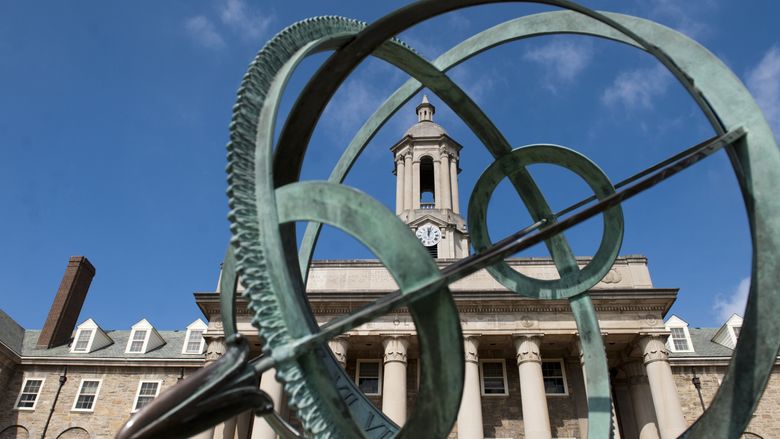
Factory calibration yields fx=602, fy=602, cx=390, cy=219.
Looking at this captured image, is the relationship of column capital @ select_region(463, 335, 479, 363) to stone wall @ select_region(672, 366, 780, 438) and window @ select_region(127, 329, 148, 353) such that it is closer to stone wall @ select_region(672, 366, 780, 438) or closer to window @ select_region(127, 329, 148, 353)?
stone wall @ select_region(672, 366, 780, 438)

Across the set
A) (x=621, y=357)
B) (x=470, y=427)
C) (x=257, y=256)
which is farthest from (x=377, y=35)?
(x=621, y=357)

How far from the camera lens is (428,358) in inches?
197

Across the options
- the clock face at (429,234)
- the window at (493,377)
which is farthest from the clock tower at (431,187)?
the window at (493,377)

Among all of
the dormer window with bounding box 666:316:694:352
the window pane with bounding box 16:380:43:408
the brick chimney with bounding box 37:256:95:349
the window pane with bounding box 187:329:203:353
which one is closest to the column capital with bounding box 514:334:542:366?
the dormer window with bounding box 666:316:694:352

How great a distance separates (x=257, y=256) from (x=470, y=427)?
21689mm

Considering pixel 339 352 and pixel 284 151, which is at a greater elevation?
pixel 339 352

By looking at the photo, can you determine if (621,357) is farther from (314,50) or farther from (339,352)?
(314,50)

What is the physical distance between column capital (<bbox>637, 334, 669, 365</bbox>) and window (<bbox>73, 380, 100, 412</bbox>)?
30370mm

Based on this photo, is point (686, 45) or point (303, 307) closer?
point (303, 307)

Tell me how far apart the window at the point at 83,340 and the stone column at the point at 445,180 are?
24.7 meters

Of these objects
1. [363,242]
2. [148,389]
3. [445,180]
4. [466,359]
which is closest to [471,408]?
[466,359]

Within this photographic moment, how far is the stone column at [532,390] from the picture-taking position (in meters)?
25.1

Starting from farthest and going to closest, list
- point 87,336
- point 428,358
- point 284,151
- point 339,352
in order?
point 87,336 → point 339,352 → point 284,151 → point 428,358

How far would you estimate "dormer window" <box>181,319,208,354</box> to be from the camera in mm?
38969
